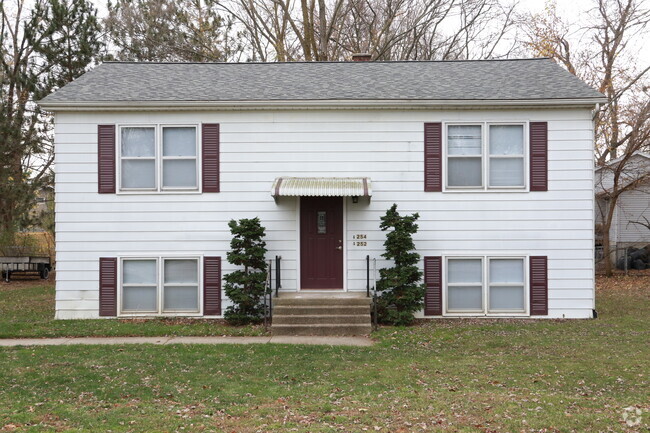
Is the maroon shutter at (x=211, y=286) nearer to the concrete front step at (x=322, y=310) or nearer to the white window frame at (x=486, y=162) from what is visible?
the concrete front step at (x=322, y=310)

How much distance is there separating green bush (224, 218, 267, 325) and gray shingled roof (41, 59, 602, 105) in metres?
2.63

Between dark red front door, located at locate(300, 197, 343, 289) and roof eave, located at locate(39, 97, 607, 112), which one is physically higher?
roof eave, located at locate(39, 97, 607, 112)

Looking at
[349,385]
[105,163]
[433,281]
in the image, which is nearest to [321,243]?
[433,281]

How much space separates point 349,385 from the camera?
281 inches

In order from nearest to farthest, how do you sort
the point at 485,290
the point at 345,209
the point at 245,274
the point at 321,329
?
1. the point at 321,329
2. the point at 245,274
3. the point at 485,290
4. the point at 345,209

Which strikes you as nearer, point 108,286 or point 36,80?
point 108,286

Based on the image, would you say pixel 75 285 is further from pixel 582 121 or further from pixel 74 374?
pixel 582 121

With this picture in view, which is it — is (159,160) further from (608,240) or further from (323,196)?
(608,240)

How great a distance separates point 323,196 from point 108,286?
467cm

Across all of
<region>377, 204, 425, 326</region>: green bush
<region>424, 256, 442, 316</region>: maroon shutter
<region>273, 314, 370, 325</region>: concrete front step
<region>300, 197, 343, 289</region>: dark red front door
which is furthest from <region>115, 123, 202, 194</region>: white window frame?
<region>424, 256, 442, 316</region>: maroon shutter

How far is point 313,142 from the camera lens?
40.0ft

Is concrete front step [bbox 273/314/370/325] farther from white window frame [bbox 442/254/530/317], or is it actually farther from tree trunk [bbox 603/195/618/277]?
tree trunk [bbox 603/195/618/277]

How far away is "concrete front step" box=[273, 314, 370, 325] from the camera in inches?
425

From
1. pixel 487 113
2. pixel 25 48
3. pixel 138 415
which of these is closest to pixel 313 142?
pixel 487 113
